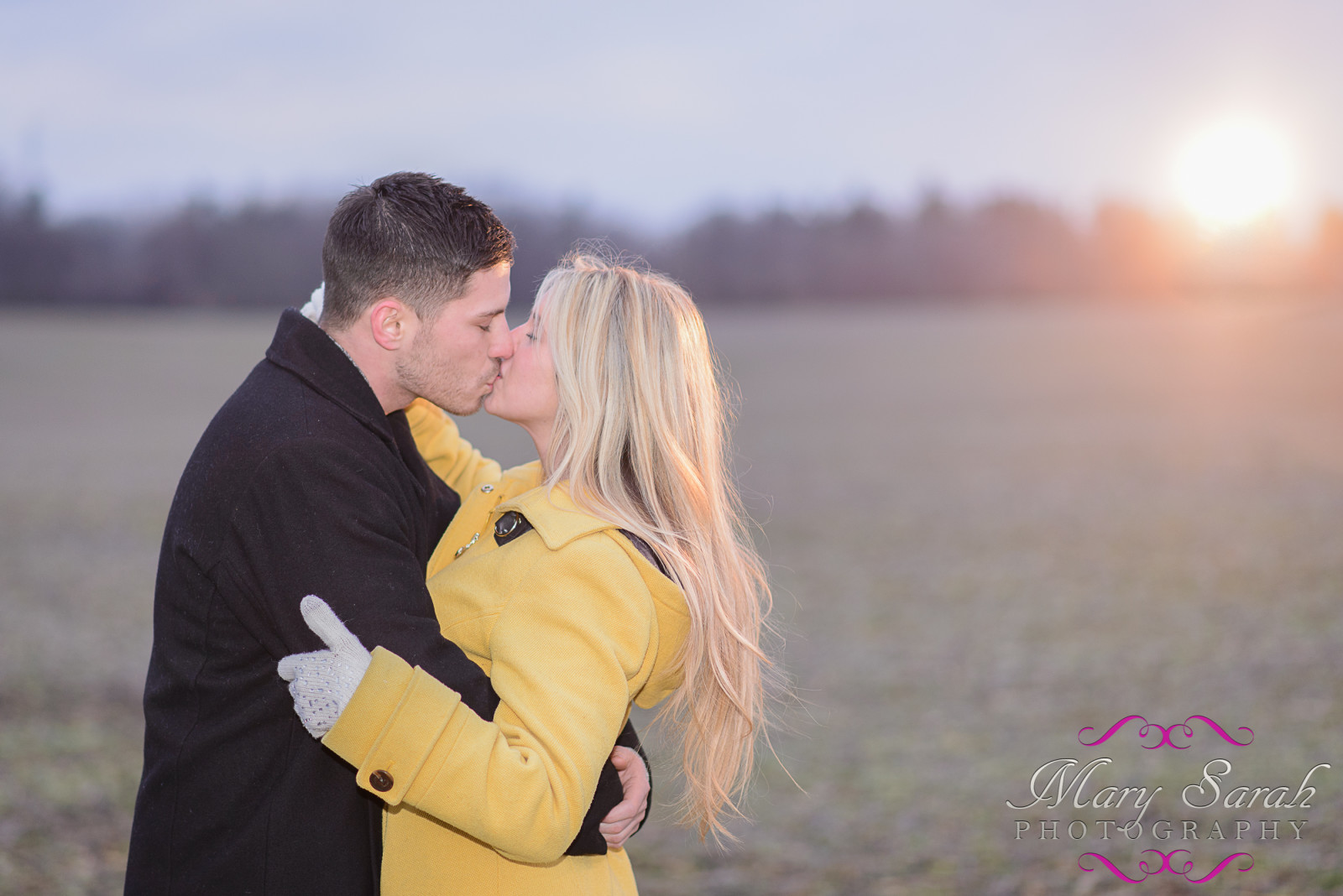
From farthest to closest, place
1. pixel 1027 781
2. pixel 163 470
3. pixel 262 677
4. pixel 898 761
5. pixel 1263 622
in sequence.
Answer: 1. pixel 163 470
2. pixel 1263 622
3. pixel 898 761
4. pixel 1027 781
5. pixel 262 677

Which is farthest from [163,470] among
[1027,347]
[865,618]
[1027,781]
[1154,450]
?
[1027,347]

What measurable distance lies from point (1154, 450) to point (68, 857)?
69.9ft

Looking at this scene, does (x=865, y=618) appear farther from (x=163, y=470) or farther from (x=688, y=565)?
(x=163, y=470)

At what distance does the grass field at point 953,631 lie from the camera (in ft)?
17.8

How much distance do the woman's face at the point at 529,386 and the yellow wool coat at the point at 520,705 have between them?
22 centimetres

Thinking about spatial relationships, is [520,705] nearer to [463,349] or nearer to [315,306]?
[463,349]

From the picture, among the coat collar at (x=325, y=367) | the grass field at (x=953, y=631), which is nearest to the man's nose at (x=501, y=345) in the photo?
the coat collar at (x=325, y=367)

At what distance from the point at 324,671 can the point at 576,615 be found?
47cm

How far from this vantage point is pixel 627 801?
2.31m

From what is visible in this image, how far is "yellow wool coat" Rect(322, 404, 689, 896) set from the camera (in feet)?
5.85

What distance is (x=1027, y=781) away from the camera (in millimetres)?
6492

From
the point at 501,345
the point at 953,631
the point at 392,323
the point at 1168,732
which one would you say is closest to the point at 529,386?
the point at 501,345

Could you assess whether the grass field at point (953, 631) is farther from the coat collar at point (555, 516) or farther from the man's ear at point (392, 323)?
the man's ear at point (392, 323)

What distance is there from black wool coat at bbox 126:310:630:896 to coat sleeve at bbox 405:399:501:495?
0.92 metres
